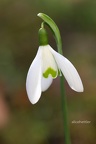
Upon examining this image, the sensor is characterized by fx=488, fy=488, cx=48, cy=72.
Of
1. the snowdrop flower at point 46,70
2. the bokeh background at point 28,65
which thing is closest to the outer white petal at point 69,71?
the snowdrop flower at point 46,70

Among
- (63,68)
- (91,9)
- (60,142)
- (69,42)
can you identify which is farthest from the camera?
(91,9)

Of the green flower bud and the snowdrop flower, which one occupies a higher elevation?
the green flower bud

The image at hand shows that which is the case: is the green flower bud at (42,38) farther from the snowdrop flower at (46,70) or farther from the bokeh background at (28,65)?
the bokeh background at (28,65)

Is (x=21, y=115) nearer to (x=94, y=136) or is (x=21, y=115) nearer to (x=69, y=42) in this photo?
(x=94, y=136)

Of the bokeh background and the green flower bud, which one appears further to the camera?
the bokeh background

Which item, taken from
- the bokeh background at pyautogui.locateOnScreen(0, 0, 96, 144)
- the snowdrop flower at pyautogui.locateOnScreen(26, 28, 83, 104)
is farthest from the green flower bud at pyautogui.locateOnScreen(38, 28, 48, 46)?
the bokeh background at pyautogui.locateOnScreen(0, 0, 96, 144)

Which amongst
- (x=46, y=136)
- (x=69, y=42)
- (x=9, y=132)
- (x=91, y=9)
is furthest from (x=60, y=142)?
(x=91, y=9)

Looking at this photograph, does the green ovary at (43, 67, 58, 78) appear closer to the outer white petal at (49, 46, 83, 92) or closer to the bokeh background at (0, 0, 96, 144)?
the outer white petal at (49, 46, 83, 92)
